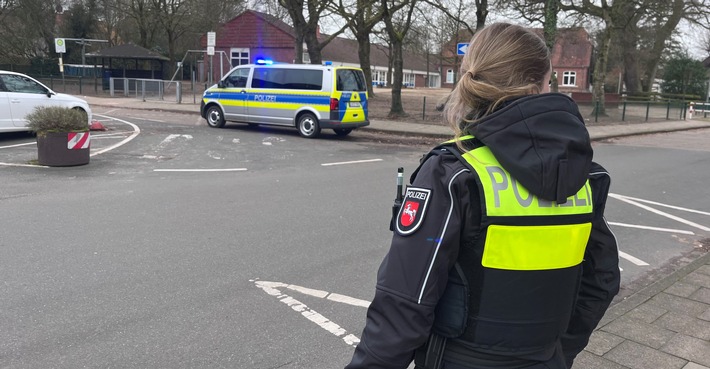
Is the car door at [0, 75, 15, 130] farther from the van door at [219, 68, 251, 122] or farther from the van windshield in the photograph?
the van windshield

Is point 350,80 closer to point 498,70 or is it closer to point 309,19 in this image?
point 309,19

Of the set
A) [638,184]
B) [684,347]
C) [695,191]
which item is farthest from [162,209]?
[695,191]

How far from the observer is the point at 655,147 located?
17.2m

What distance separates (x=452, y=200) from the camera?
1.51 metres

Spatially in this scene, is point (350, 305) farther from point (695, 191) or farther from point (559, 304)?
point (695, 191)

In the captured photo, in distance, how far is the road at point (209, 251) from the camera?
365 cm

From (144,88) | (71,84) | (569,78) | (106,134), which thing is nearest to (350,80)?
(106,134)

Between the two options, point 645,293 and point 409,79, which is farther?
point 409,79

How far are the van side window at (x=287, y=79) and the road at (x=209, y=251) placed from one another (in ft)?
14.2

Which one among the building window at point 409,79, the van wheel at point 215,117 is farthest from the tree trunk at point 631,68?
the building window at point 409,79

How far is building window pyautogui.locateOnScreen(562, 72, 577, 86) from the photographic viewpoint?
70.9 m

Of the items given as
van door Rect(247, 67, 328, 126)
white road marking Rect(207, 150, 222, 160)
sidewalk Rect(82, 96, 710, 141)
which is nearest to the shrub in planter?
white road marking Rect(207, 150, 222, 160)

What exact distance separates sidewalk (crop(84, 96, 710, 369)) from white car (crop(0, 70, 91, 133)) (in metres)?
11.9

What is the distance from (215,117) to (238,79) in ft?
5.50
